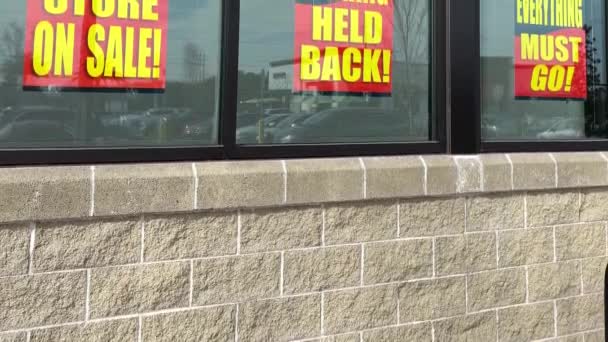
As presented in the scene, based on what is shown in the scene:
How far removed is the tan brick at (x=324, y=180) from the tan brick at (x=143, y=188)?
60 centimetres

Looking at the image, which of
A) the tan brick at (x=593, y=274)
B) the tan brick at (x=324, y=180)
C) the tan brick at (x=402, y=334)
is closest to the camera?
the tan brick at (x=324, y=180)

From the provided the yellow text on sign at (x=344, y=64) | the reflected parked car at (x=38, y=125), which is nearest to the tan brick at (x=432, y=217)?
the yellow text on sign at (x=344, y=64)

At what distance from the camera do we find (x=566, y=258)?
4203mm

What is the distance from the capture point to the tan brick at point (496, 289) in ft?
12.6

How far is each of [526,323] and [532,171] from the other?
1065mm

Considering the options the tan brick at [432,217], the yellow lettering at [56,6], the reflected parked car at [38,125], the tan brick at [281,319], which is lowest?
the tan brick at [281,319]

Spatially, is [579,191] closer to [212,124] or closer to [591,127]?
[591,127]

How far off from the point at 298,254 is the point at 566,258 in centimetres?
214

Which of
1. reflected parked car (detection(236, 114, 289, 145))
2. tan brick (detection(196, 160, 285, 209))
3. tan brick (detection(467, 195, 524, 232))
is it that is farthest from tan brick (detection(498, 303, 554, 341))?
reflected parked car (detection(236, 114, 289, 145))

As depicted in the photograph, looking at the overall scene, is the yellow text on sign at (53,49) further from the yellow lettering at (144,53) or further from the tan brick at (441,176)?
the tan brick at (441,176)

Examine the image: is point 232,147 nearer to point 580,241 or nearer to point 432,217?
point 432,217

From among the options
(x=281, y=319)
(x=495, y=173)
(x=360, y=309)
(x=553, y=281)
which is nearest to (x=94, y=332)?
(x=281, y=319)

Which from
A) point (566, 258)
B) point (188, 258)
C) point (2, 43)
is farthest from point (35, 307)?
point (566, 258)

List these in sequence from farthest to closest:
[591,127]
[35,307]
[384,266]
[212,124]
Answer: [591,127]
[384,266]
[212,124]
[35,307]
